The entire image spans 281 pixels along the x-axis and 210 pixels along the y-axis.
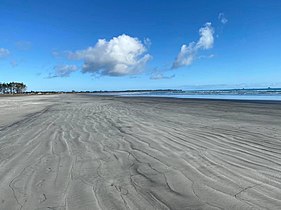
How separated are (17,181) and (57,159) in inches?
48.0

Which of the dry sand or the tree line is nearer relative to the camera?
the dry sand

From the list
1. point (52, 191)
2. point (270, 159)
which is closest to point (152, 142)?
point (270, 159)

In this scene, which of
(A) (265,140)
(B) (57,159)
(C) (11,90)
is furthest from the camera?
(C) (11,90)

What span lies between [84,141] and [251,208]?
5029 millimetres

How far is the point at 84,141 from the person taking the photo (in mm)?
6910

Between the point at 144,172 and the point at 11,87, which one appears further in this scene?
the point at 11,87

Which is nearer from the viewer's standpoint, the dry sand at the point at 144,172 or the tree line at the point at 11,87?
the dry sand at the point at 144,172

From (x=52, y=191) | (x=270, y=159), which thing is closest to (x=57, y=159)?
(x=52, y=191)

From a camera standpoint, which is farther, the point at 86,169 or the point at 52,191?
the point at 86,169

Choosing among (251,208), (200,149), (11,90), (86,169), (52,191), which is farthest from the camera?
(11,90)

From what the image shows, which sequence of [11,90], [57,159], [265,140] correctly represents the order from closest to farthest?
[57,159], [265,140], [11,90]

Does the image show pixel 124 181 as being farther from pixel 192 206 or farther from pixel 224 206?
pixel 224 206

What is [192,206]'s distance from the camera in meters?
2.96

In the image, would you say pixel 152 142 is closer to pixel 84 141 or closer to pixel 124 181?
pixel 84 141
